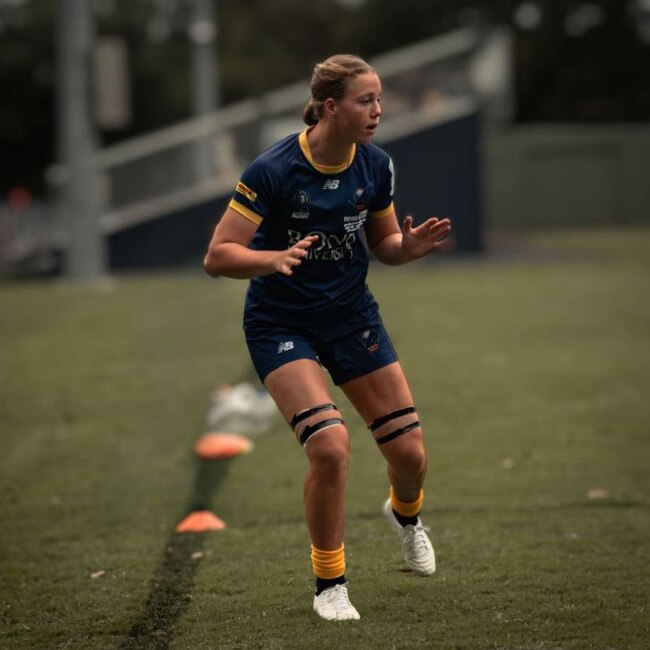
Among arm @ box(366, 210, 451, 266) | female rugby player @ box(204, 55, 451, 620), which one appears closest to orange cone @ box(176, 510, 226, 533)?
female rugby player @ box(204, 55, 451, 620)

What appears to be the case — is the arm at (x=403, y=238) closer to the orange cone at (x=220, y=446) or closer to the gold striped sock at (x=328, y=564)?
the gold striped sock at (x=328, y=564)

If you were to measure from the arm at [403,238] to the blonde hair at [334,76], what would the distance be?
583 millimetres

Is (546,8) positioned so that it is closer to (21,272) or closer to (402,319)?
(21,272)

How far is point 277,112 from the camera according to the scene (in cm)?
2327

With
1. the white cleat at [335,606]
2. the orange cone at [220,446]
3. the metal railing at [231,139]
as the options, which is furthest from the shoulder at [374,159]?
the metal railing at [231,139]

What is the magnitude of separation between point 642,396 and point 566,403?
0.70 m

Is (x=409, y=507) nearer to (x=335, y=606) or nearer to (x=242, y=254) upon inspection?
(x=335, y=606)

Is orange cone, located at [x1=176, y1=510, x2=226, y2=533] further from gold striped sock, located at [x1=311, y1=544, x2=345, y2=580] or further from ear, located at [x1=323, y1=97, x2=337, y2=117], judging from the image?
ear, located at [x1=323, y1=97, x2=337, y2=117]

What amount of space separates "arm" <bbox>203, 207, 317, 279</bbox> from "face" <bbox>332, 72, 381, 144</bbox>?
46cm

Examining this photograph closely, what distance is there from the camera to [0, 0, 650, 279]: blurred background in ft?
72.6

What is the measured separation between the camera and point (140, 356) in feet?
42.6

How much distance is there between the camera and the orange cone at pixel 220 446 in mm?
8398

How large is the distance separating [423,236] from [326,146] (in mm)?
565

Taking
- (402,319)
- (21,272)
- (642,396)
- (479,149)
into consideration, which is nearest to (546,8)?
(479,149)
